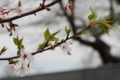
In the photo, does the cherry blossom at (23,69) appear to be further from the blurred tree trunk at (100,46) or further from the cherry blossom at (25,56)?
the blurred tree trunk at (100,46)

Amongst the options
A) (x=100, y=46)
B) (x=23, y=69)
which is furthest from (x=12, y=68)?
(x=100, y=46)

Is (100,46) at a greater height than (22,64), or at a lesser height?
lesser

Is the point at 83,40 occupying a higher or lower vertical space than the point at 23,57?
lower

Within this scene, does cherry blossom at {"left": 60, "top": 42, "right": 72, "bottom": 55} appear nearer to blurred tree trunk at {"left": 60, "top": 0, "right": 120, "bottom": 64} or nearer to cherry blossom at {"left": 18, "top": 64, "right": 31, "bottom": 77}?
cherry blossom at {"left": 18, "top": 64, "right": 31, "bottom": 77}

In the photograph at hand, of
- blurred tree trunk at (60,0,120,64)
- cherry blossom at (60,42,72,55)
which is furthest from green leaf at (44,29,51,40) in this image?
blurred tree trunk at (60,0,120,64)

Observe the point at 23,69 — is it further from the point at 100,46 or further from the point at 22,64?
the point at 100,46

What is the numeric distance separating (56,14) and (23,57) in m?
4.42

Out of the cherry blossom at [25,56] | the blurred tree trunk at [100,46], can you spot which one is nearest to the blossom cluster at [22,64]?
Answer: the cherry blossom at [25,56]

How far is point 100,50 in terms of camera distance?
466 cm

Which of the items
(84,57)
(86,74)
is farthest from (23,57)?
(84,57)

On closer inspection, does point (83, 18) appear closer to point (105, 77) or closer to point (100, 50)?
point (100, 50)

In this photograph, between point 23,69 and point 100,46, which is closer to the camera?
point 23,69

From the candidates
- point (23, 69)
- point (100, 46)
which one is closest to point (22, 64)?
point (23, 69)

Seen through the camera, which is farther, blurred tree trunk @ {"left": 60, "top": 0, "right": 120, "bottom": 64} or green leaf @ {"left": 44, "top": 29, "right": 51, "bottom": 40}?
blurred tree trunk @ {"left": 60, "top": 0, "right": 120, "bottom": 64}
